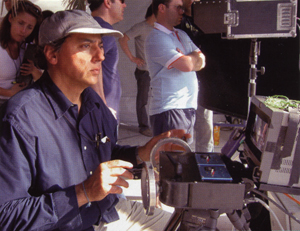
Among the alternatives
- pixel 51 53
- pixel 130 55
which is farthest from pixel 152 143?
pixel 130 55

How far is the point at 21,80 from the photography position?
2.22 meters

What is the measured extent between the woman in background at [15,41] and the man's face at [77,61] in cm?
110

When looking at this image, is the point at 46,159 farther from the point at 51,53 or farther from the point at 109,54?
the point at 109,54

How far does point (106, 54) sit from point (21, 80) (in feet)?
2.29

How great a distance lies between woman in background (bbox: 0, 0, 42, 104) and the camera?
85.7 inches

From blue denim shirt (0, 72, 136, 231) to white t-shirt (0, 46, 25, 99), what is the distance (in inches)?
45.3

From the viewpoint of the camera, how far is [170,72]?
2209mm

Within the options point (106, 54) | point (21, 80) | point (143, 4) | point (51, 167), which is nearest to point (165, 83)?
point (106, 54)

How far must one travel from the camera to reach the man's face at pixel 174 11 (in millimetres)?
2250

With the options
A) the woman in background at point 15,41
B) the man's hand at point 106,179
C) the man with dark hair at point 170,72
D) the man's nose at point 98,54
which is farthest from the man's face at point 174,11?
the man's hand at point 106,179

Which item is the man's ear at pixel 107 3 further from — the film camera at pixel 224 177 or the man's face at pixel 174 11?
the film camera at pixel 224 177

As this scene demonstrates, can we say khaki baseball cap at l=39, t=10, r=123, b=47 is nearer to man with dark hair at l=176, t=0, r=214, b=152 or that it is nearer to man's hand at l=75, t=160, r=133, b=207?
man's hand at l=75, t=160, r=133, b=207

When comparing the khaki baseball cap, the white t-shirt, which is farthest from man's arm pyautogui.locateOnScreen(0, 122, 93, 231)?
the white t-shirt

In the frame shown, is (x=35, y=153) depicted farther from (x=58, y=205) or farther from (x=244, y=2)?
(x=244, y=2)
